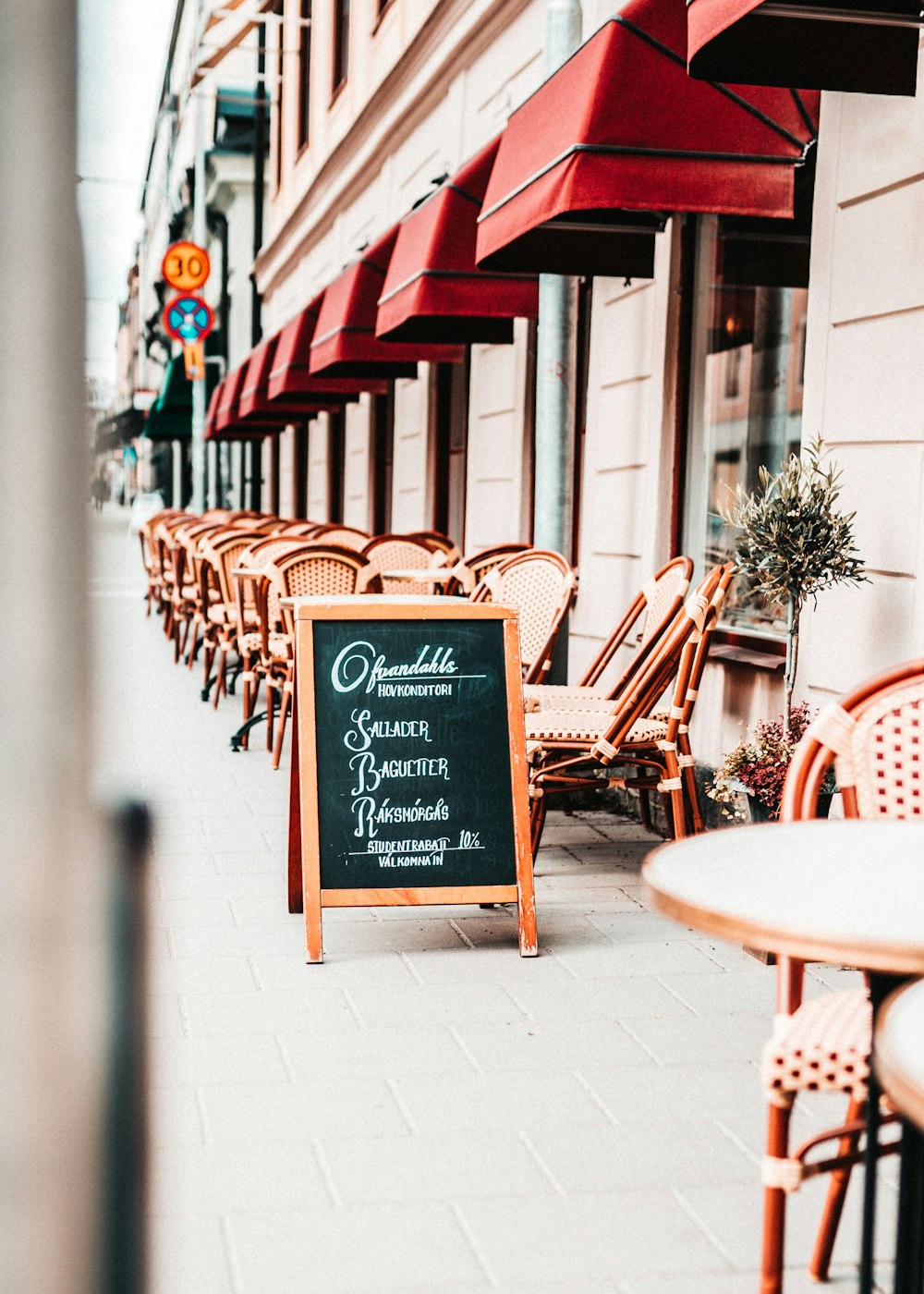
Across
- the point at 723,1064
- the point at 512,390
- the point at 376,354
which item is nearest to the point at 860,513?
the point at 723,1064

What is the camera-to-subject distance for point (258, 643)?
881cm

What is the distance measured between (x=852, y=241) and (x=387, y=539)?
4.67 metres

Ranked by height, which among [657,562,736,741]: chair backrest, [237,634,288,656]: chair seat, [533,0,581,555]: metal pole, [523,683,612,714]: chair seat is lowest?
[237,634,288,656]: chair seat

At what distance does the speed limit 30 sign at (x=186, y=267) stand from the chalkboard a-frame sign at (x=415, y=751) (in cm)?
1623

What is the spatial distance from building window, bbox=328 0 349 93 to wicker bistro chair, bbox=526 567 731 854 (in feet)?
44.0

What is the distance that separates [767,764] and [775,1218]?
229cm

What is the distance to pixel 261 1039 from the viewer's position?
3701 mm

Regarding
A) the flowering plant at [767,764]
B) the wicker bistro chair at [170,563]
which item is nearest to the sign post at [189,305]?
the wicker bistro chair at [170,563]

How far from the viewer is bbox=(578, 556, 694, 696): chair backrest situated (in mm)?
5191

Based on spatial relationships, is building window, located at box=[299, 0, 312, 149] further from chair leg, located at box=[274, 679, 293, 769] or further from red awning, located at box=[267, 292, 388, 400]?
chair leg, located at box=[274, 679, 293, 769]

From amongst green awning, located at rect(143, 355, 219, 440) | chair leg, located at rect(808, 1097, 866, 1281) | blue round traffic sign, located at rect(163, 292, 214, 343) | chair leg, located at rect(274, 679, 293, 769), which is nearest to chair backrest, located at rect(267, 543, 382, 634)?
chair leg, located at rect(274, 679, 293, 769)

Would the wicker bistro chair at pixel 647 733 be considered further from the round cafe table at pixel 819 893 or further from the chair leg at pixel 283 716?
the round cafe table at pixel 819 893

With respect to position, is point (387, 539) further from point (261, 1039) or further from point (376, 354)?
point (261, 1039)

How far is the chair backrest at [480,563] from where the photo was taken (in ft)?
26.2
